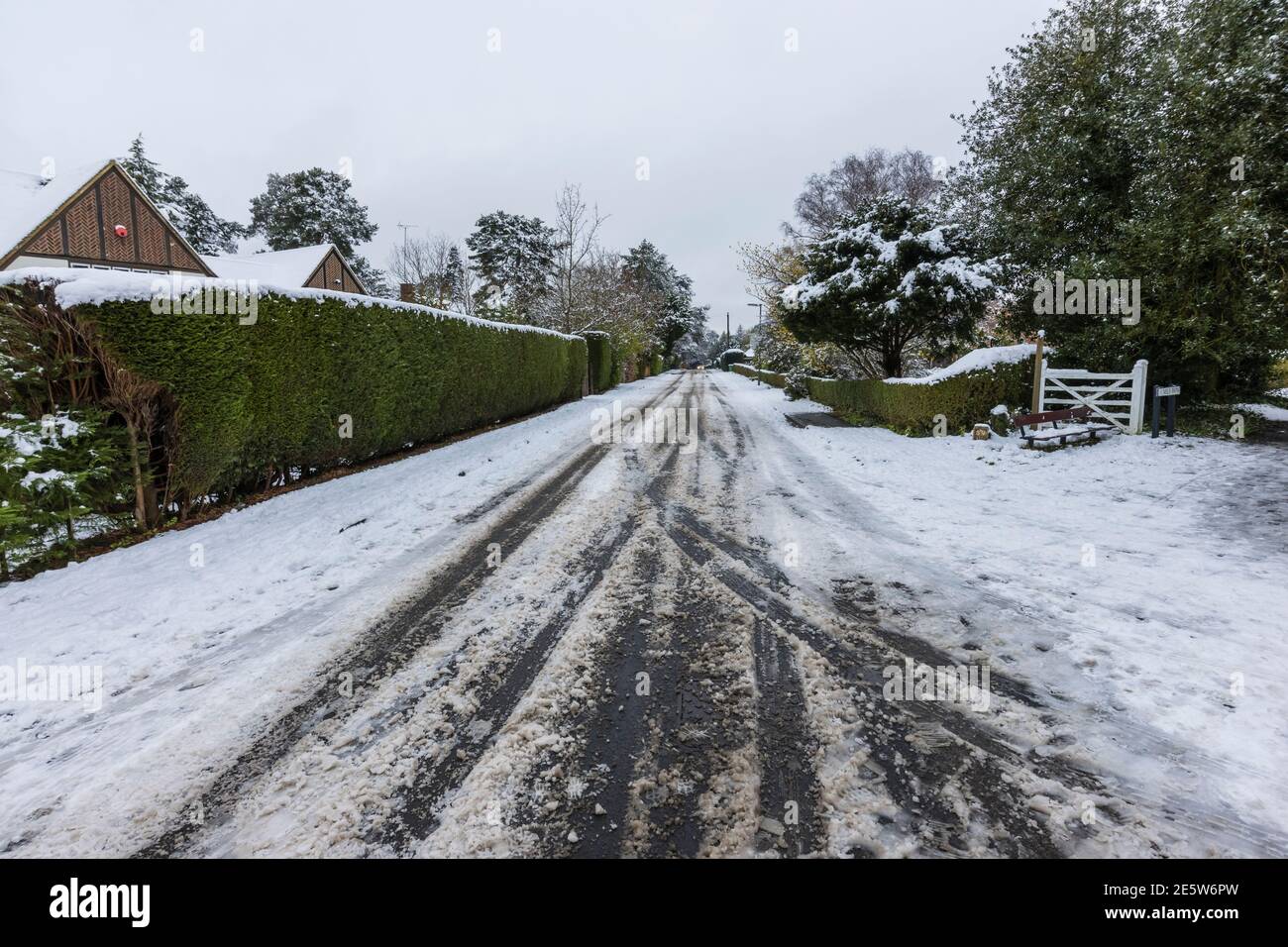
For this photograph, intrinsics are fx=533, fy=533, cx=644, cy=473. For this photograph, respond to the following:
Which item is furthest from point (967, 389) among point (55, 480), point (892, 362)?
point (55, 480)

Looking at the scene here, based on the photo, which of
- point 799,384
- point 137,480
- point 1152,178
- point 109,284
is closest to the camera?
point 109,284

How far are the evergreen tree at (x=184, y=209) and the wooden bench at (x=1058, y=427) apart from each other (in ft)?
136

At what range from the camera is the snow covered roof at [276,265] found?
27202mm

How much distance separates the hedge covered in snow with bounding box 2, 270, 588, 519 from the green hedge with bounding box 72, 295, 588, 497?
15 mm

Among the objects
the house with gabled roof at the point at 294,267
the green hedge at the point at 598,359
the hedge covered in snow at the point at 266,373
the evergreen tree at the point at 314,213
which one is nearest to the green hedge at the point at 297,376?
the hedge covered in snow at the point at 266,373

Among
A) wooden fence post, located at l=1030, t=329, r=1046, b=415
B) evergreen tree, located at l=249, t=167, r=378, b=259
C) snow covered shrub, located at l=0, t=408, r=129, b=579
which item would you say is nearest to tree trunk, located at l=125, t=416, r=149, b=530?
snow covered shrub, located at l=0, t=408, r=129, b=579

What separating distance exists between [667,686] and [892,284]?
44.9 feet

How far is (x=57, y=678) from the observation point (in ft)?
10.2

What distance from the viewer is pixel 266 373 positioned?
683 centimetres

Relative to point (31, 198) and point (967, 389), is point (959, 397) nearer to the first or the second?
point (967, 389)

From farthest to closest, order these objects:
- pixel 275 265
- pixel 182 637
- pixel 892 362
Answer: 1. pixel 275 265
2. pixel 892 362
3. pixel 182 637

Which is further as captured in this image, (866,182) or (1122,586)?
(866,182)

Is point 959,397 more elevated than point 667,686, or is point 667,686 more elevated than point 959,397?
point 959,397

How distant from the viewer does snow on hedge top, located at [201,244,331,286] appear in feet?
89.2
